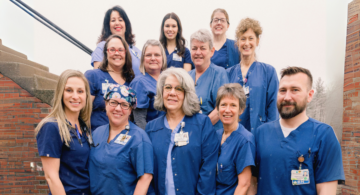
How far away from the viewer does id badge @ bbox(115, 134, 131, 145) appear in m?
2.51

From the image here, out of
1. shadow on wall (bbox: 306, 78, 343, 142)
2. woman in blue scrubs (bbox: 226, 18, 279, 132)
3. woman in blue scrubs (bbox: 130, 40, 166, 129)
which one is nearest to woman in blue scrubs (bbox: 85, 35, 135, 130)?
woman in blue scrubs (bbox: 130, 40, 166, 129)

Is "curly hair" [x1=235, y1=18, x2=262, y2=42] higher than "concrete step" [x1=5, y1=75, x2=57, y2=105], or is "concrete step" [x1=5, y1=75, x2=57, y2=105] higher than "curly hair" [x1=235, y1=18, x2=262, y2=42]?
"curly hair" [x1=235, y1=18, x2=262, y2=42]

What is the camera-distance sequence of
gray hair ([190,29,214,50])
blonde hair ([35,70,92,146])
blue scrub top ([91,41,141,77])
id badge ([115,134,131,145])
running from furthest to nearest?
blue scrub top ([91,41,141,77]), gray hair ([190,29,214,50]), id badge ([115,134,131,145]), blonde hair ([35,70,92,146])

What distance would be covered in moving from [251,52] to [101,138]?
7.07 feet

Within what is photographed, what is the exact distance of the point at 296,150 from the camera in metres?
2.32

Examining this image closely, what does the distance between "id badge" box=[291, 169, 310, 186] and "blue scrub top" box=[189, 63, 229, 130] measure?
1015mm

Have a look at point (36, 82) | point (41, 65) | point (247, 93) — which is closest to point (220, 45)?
point (247, 93)

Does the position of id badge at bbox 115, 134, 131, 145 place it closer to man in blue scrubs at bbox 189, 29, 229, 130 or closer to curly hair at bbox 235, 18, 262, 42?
man in blue scrubs at bbox 189, 29, 229, 130

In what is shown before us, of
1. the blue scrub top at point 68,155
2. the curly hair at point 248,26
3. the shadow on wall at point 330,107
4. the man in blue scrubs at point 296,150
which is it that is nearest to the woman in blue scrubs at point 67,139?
the blue scrub top at point 68,155

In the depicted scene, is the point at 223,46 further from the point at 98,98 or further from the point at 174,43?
the point at 98,98

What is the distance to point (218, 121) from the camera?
10.0 ft

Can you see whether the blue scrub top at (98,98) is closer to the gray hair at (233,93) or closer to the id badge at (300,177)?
the gray hair at (233,93)

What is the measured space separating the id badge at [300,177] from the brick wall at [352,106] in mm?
4032

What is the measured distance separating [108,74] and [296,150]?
7.91 feet
